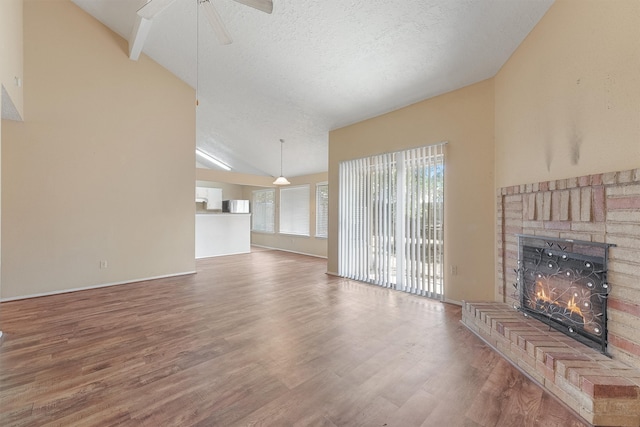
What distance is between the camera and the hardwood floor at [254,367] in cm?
Answer: 161

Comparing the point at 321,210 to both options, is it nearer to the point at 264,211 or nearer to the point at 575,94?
the point at 264,211

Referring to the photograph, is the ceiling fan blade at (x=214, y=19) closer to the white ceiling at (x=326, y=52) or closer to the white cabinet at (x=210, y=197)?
the white ceiling at (x=326, y=52)

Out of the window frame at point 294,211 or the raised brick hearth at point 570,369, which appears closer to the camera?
the raised brick hearth at point 570,369

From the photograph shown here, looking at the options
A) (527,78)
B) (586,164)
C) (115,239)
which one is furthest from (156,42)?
(586,164)

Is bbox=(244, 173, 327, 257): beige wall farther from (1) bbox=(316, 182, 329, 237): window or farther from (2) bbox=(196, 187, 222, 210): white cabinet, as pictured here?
(2) bbox=(196, 187, 222, 210): white cabinet

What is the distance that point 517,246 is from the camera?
2900 mm

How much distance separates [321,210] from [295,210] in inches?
47.0

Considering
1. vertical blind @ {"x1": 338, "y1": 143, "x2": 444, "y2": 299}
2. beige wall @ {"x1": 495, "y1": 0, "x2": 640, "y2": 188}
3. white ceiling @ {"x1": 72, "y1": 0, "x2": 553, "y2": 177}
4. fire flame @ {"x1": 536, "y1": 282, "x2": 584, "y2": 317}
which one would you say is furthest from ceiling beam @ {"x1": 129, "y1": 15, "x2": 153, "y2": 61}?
fire flame @ {"x1": 536, "y1": 282, "x2": 584, "y2": 317}

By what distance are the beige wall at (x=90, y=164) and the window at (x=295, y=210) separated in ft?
11.7

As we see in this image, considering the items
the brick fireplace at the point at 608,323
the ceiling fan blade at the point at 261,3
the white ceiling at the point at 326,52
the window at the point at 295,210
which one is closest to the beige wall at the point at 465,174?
the white ceiling at the point at 326,52

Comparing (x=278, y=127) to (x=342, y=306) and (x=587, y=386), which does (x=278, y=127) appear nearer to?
(x=342, y=306)

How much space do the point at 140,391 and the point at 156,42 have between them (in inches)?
198

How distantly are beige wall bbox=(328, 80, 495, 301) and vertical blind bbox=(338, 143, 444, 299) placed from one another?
133 millimetres

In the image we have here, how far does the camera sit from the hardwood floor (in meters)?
1.61
